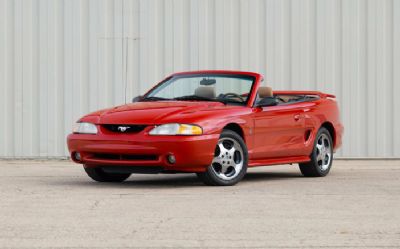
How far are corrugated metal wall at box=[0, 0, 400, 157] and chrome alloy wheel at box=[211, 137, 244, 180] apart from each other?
659cm

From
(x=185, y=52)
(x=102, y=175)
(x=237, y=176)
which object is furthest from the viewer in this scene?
(x=185, y=52)

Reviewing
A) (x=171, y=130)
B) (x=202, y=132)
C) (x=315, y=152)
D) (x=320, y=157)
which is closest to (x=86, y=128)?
(x=171, y=130)

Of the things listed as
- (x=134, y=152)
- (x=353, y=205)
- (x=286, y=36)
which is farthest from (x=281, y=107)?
(x=286, y=36)

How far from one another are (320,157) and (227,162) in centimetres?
229

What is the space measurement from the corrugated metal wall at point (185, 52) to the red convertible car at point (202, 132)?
4825 millimetres

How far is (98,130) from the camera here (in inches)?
433

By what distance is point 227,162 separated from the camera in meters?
11.1

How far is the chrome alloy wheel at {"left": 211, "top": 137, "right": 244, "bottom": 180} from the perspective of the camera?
36.1 ft

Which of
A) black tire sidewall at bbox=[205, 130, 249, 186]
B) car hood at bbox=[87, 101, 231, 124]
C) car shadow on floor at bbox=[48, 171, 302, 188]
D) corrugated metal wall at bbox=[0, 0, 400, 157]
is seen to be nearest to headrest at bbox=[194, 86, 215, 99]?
car hood at bbox=[87, 101, 231, 124]

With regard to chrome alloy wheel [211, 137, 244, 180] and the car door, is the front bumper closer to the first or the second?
chrome alloy wheel [211, 137, 244, 180]

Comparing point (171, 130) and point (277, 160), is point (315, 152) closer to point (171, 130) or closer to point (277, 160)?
point (277, 160)

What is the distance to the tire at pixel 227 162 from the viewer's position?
11000 millimetres

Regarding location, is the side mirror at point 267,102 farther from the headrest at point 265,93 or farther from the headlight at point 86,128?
the headlight at point 86,128

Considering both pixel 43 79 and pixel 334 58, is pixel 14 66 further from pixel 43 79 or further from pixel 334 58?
pixel 334 58
